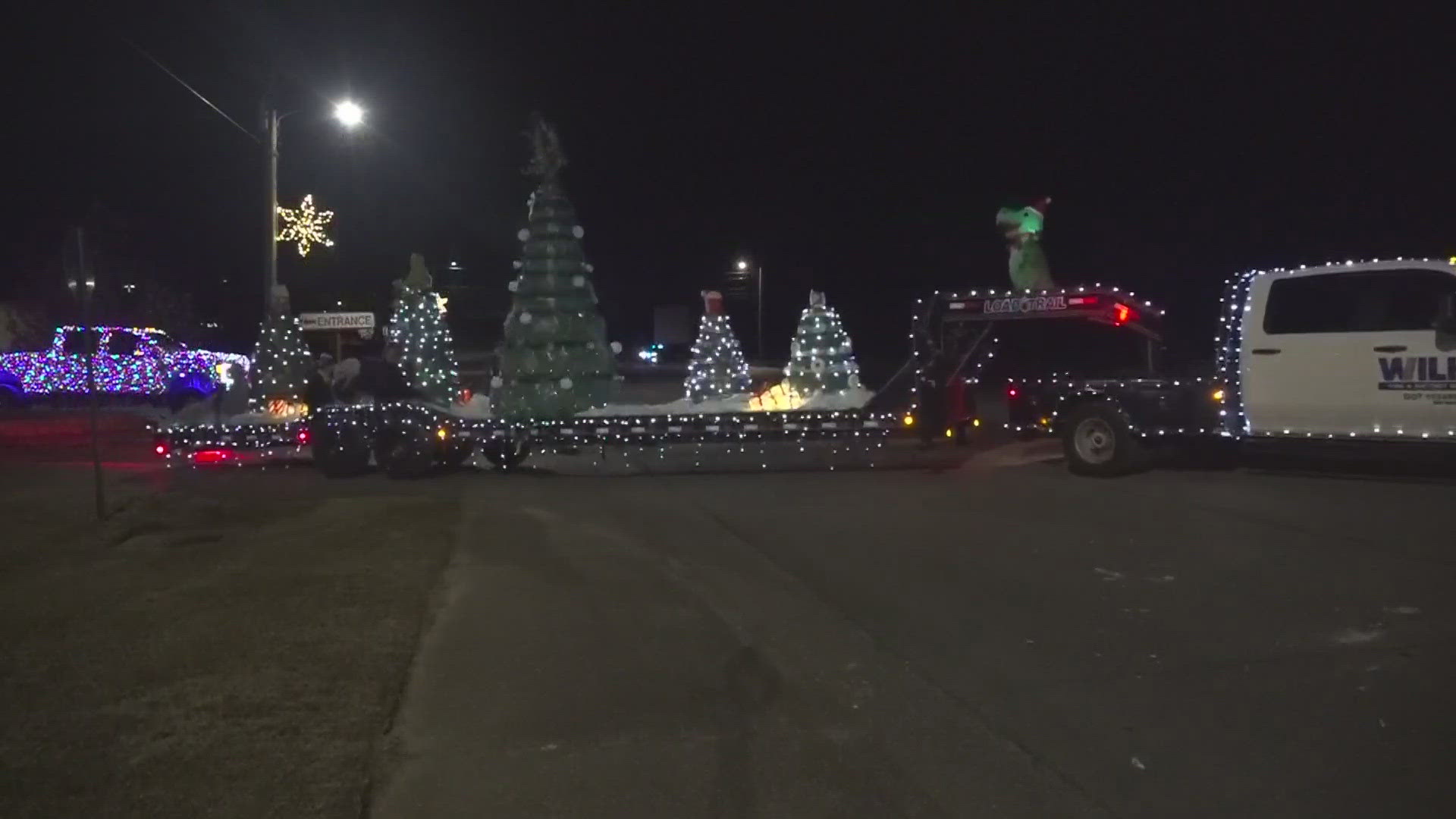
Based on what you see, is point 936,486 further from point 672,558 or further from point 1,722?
point 1,722

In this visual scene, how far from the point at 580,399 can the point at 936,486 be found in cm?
864

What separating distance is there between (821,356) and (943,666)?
19005 millimetres

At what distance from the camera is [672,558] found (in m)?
10.4

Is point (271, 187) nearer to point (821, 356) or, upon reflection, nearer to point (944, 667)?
point (821, 356)

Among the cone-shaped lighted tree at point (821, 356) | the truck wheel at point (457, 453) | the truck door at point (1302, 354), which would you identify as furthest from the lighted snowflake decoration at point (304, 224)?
the truck door at point (1302, 354)

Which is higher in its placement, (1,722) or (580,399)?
(580,399)

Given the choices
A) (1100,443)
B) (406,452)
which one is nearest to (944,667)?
(1100,443)

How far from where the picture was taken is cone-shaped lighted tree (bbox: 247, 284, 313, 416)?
78.4ft

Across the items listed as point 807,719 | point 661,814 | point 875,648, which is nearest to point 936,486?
point 875,648

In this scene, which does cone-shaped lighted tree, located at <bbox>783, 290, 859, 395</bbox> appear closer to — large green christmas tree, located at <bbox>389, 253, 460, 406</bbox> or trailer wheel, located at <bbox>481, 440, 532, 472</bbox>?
large green christmas tree, located at <bbox>389, 253, 460, 406</bbox>

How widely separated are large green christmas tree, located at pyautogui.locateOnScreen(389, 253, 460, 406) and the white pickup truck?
46.8 ft

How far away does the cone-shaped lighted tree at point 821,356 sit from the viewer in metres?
26.1

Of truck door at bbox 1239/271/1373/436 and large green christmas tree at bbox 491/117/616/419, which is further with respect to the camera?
large green christmas tree at bbox 491/117/616/419

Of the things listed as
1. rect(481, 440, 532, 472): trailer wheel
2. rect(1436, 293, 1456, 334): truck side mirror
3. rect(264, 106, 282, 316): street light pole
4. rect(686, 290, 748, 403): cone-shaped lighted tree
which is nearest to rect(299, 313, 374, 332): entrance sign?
rect(264, 106, 282, 316): street light pole
